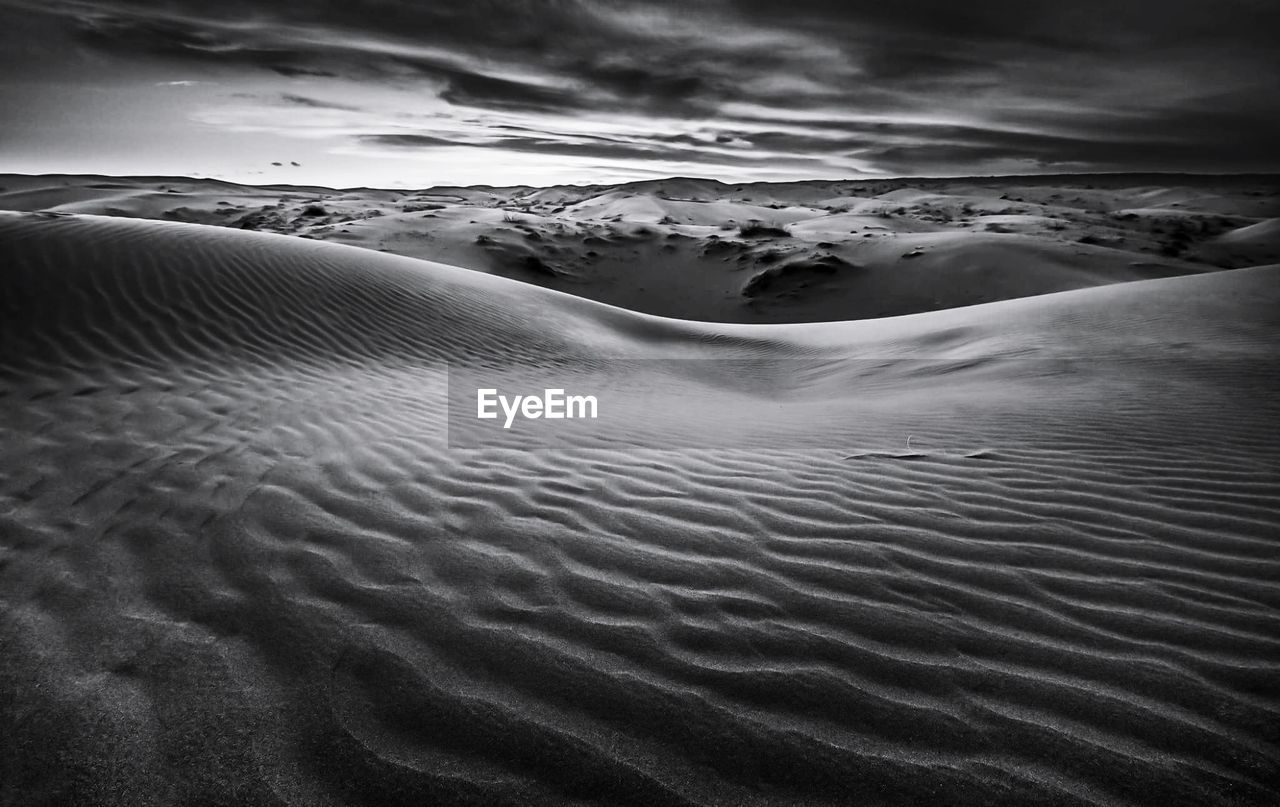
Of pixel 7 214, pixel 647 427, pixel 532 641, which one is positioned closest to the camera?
pixel 532 641

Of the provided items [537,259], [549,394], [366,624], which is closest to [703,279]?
[537,259]

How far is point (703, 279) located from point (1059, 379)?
1715 cm

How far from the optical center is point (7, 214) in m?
8.76

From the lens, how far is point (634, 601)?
2406 mm

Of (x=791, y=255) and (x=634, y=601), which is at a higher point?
(x=791, y=255)

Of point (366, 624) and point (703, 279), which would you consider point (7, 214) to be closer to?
point (366, 624)

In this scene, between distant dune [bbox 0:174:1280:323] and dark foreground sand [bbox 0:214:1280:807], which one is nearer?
dark foreground sand [bbox 0:214:1280:807]

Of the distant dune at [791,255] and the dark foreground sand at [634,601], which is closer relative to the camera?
the dark foreground sand at [634,601]

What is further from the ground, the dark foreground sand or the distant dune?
the distant dune

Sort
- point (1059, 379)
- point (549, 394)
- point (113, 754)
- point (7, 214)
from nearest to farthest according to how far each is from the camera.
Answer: point (113, 754) < point (1059, 379) < point (549, 394) < point (7, 214)

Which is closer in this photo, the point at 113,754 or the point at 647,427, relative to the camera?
the point at 113,754

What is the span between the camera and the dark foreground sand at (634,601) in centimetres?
169

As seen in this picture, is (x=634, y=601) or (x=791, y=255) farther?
(x=791, y=255)

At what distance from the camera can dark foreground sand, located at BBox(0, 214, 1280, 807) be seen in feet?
5.53
